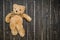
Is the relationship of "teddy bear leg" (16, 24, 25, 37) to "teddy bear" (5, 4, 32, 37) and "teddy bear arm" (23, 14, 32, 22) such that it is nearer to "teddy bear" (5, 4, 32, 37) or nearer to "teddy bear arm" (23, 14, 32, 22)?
"teddy bear" (5, 4, 32, 37)

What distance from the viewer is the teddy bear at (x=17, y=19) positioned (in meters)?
2.85

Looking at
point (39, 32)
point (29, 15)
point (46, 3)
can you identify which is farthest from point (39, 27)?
point (46, 3)

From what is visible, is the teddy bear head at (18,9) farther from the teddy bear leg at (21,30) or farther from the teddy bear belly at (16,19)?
the teddy bear leg at (21,30)

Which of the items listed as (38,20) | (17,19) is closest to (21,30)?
(17,19)

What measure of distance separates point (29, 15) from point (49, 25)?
420 mm

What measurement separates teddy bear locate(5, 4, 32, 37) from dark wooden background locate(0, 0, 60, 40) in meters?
0.06

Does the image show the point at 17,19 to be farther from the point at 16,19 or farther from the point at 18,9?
the point at 18,9

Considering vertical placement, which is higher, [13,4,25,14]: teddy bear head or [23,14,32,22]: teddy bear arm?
Answer: [13,4,25,14]: teddy bear head

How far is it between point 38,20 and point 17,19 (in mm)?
391

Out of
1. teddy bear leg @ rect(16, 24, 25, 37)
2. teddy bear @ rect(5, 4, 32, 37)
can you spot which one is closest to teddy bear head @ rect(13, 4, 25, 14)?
teddy bear @ rect(5, 4, 32, 37)

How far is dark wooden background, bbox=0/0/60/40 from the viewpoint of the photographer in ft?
9.43

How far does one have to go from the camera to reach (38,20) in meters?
2.93

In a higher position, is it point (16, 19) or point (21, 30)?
point (16, 19)

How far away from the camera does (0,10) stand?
2.88m
